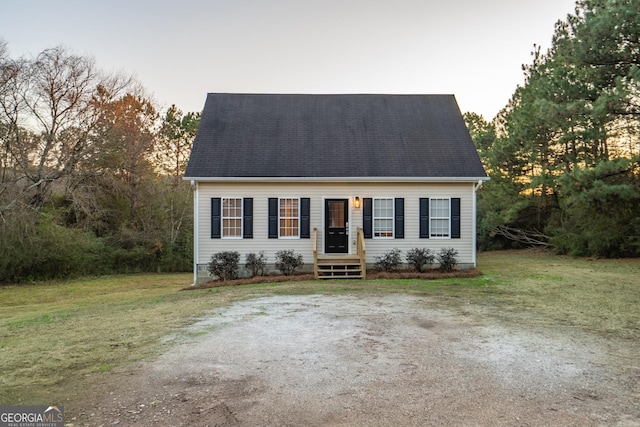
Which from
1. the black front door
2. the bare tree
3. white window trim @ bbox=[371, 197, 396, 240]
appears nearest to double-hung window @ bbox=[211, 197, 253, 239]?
the black front door

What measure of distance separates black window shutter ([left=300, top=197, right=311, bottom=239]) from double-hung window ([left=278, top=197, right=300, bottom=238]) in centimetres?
11

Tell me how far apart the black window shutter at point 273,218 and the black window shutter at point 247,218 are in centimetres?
59

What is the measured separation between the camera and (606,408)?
3678mm

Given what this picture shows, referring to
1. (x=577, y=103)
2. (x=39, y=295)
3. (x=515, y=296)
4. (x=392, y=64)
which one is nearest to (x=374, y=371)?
(x=515, y=296)

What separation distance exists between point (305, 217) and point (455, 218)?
4751 millimetres

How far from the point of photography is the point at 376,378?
4.41 metres

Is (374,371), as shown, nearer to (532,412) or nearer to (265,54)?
(532,412)

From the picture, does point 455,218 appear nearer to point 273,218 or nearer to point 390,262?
point 390,262

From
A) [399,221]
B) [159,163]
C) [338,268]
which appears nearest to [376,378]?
[338,268]

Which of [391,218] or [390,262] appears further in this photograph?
[391,218]

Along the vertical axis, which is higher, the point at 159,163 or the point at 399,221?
the point at 159,163

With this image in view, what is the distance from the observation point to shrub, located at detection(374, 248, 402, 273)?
13.4 meters

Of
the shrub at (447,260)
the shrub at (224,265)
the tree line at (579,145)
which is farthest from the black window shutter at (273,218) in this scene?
the tree line at (579,145)

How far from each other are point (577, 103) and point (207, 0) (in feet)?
45.4
